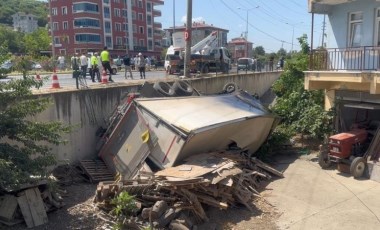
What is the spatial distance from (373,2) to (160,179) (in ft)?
31.5

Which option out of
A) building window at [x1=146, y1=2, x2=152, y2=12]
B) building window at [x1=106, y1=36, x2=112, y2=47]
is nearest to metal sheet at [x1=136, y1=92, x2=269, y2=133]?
building window at [x1=106, y1=36, x2=112, y2=47]

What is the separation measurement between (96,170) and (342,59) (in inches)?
375

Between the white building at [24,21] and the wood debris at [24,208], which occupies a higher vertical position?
the white building at [24,21]

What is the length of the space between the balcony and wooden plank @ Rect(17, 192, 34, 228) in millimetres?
9783

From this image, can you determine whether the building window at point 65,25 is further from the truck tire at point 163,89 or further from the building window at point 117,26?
the truck tire at point 163,89

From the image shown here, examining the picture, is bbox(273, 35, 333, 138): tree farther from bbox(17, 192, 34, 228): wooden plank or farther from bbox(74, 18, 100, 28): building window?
bbox(74, 18, 100, 28): building window

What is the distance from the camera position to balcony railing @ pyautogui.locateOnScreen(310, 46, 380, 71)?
1270 centimetres

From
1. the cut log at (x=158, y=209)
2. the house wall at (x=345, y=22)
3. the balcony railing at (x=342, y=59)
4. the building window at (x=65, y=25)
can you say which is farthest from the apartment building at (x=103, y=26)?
the cut log at (x=158, y=209)

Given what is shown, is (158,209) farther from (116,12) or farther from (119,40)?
(116,12)

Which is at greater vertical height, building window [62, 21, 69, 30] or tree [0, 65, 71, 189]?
Result: building window [62, 21, 69, 30]

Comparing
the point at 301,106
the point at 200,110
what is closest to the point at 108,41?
the point at 301,106

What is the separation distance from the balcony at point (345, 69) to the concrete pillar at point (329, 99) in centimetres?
22

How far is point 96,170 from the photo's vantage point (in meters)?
11.0

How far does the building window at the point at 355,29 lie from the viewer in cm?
1332
